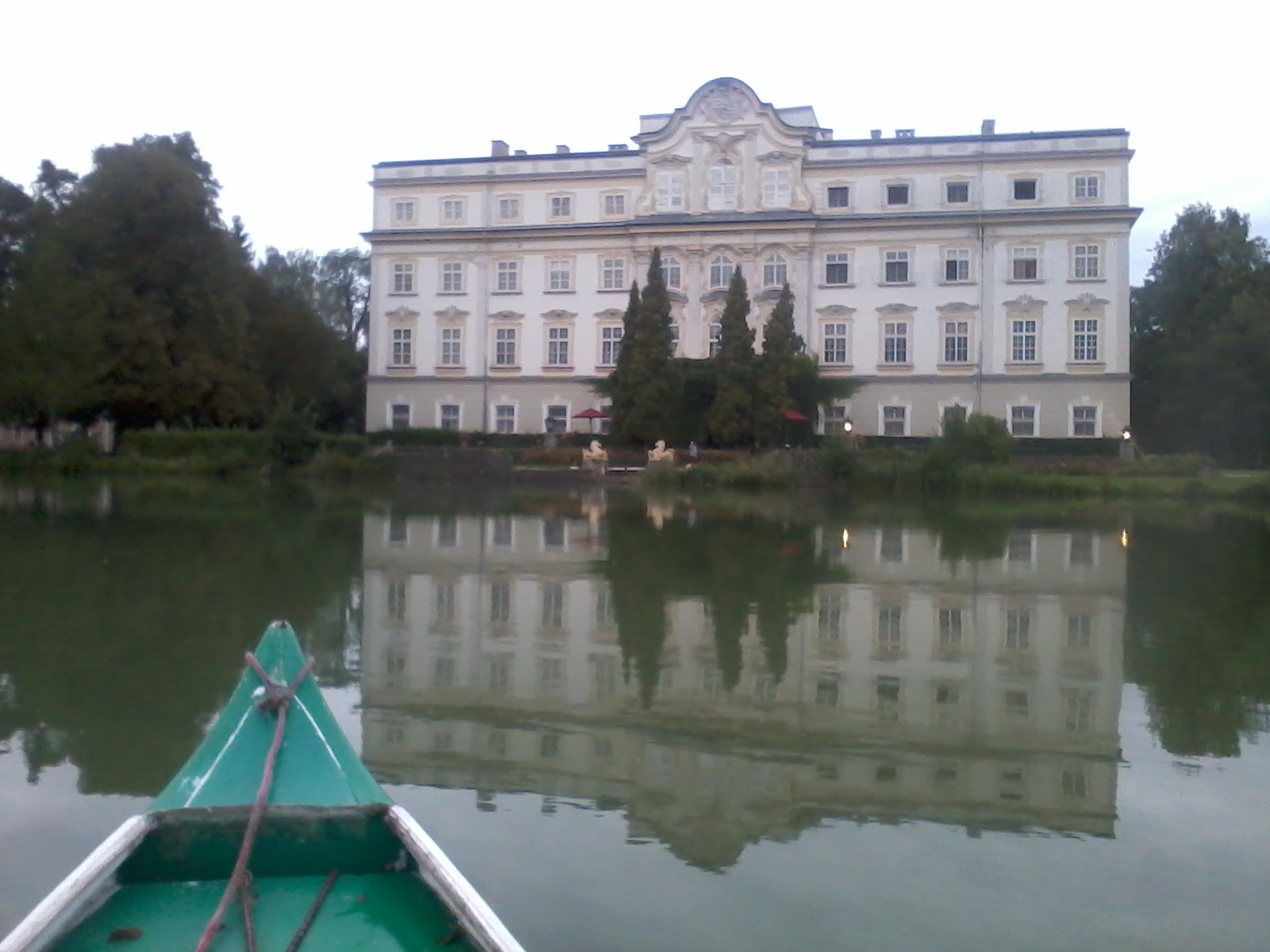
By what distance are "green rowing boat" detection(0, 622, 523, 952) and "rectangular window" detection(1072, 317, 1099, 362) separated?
51726 mm

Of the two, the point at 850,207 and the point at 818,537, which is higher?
the point at 850,207

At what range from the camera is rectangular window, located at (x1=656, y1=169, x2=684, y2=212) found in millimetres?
55531

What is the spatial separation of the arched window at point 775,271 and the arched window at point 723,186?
2.89m

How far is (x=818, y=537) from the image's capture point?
75.0 ft

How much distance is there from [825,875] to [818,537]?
1718 cm

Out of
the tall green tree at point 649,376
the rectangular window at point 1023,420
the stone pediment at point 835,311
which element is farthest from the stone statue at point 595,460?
the rectangular window at point 1023,420

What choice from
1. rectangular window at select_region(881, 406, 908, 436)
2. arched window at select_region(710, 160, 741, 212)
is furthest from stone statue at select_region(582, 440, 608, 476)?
arched window at select_region(710, 160, 741, 212)

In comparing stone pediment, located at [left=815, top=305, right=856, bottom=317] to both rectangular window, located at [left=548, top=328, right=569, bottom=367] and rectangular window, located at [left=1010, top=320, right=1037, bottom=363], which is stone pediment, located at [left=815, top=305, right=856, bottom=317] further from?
rectangular window, located at [left=548, top=328, right=569, bottom=367]

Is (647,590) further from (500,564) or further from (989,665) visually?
(989,665)

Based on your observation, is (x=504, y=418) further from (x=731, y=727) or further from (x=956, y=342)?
(x=731, y=727)

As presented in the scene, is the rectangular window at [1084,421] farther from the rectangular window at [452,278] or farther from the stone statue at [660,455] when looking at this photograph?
the rectangular window at [452,278]

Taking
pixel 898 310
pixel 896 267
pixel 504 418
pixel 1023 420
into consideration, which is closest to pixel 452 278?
pixel 504 418

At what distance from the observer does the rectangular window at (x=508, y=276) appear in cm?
5822

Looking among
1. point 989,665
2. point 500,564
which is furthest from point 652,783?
point 500,564
